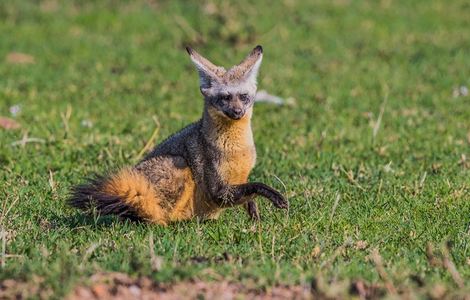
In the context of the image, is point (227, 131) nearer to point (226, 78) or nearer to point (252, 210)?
point (226, 78)

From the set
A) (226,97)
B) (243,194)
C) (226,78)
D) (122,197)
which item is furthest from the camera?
(226,78)

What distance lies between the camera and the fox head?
22.1 ft

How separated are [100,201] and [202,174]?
0.79m

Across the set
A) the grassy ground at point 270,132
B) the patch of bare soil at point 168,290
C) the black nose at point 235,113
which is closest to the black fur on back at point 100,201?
the grassy ground at point 270,132

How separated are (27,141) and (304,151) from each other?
8.85 feet

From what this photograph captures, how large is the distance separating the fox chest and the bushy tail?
53 centimetres

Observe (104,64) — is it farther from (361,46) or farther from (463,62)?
(463,62)

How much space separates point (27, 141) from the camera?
9.03 meters

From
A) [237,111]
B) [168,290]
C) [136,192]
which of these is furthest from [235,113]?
[168,290]

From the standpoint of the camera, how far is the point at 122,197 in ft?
21.3

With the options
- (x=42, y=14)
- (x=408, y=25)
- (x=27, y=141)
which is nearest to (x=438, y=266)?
(x=27, y=141)

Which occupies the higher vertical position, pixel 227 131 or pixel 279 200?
pixel 227 131

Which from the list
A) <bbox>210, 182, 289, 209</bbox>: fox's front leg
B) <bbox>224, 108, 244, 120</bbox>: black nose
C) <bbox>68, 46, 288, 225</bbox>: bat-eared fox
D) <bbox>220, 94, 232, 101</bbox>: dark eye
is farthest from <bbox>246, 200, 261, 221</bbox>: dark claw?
<bbox>220, 94, 232, 101</bbox>: dark eye

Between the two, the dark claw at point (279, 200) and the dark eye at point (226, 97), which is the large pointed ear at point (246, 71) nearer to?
the dark eye at point (226, 97)
